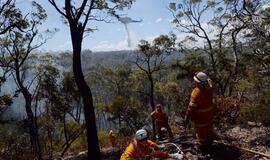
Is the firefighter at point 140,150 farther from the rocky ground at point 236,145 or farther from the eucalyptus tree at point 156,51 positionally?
the eucalyptus tree at point 156,51

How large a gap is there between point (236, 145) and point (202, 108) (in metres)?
1.82

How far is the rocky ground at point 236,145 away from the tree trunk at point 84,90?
4322 millimetres

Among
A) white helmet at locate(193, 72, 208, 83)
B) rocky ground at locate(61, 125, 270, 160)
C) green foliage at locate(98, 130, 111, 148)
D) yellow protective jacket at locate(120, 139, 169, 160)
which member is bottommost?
green foliage at locate(98, 130, 111, 148)

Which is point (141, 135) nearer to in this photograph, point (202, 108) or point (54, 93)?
point (202, 108)

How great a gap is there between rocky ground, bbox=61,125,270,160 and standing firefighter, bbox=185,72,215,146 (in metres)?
0.33

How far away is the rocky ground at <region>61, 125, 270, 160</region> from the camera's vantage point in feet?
31.6

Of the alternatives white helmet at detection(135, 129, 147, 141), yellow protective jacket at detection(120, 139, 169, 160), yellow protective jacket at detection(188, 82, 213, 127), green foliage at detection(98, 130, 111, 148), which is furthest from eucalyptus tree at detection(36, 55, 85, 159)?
white helmet at detection(135, 129, 147, 141)

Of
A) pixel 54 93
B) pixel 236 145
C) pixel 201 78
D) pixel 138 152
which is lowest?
pixel 236 145

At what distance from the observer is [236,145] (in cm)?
1055

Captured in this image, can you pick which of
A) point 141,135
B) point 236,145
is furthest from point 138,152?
point 236,145

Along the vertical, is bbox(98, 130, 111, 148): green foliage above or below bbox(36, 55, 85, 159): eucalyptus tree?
below

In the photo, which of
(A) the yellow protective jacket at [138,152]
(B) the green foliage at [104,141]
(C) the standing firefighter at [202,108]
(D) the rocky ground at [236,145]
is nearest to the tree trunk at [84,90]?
(D) the rocky ground at [236,145]

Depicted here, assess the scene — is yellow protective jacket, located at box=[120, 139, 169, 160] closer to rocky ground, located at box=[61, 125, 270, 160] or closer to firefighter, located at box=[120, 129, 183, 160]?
firefighter, located at box=[120, 129, 183, 160]

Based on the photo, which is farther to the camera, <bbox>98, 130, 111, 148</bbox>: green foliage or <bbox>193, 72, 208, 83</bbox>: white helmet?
<bbox>98, 130, 111, 148</bbox>: green foliage
